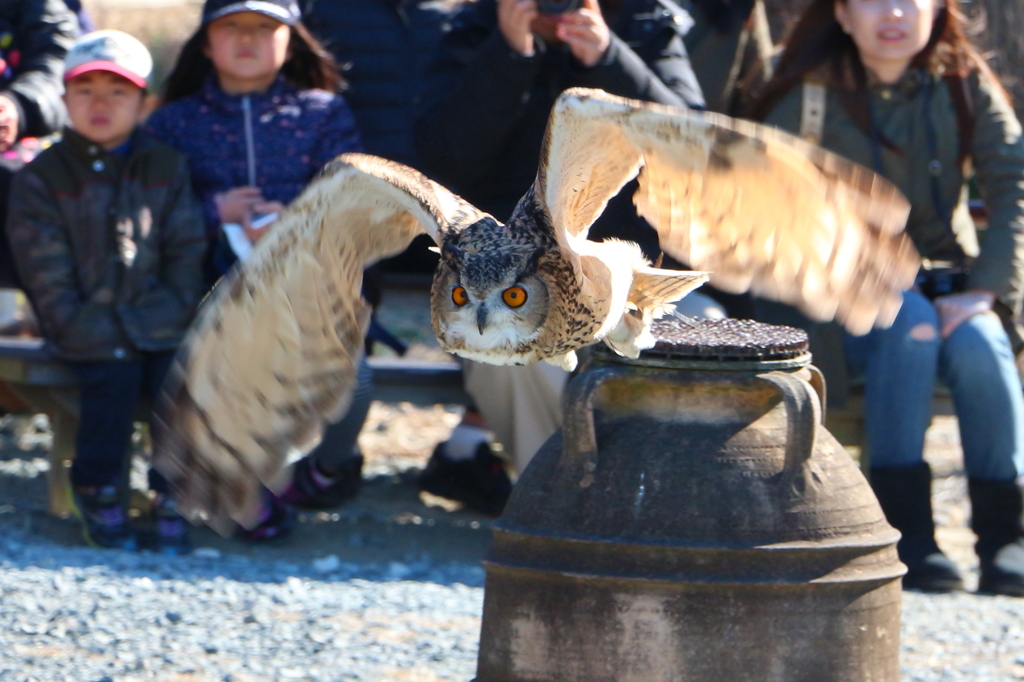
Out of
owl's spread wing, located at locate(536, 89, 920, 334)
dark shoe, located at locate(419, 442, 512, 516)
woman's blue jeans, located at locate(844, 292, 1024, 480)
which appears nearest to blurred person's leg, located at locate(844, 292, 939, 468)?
woman's blue jeans, located at locate(844, 292, 1024, 480)

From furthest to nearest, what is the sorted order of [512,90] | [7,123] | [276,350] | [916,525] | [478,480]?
[478,480], [7,123], [916,525], [512,90], [276,350]

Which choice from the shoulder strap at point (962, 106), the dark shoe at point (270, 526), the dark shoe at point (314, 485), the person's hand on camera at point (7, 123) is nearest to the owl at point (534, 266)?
the dark shoe at point (270, 526)

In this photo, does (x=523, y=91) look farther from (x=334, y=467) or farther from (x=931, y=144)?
(x=334, y=467)

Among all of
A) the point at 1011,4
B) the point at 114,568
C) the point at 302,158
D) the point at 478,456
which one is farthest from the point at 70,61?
the point at 1011,4

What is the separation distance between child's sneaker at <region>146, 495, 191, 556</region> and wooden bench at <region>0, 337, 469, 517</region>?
42 centimetres

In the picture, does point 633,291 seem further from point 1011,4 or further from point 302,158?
point 1011,4

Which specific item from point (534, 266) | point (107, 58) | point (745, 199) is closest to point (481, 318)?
point (534, 266)

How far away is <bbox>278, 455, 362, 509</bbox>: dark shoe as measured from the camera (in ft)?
17.9

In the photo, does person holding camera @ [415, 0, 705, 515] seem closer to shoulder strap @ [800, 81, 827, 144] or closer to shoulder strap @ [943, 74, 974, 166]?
shoulder strap @ [800, 81, 827, 144]

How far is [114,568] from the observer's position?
4.61 m

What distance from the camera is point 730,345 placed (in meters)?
3.03

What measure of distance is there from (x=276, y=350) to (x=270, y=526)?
1.62 m

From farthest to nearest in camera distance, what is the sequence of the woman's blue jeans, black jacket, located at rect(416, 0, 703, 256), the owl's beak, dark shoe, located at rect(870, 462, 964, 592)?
the woman's blue jeans < dark shoe, located at rect(870, 462, 964, 592) < black jacket, located at rect(416, 0, 703, 256) < the owl's beak

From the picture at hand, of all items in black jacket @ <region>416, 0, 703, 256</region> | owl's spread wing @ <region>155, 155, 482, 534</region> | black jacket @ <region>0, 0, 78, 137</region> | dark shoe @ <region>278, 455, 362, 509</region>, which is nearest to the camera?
owl's spread wing @ <region>155, 155, 482, 534</region>
